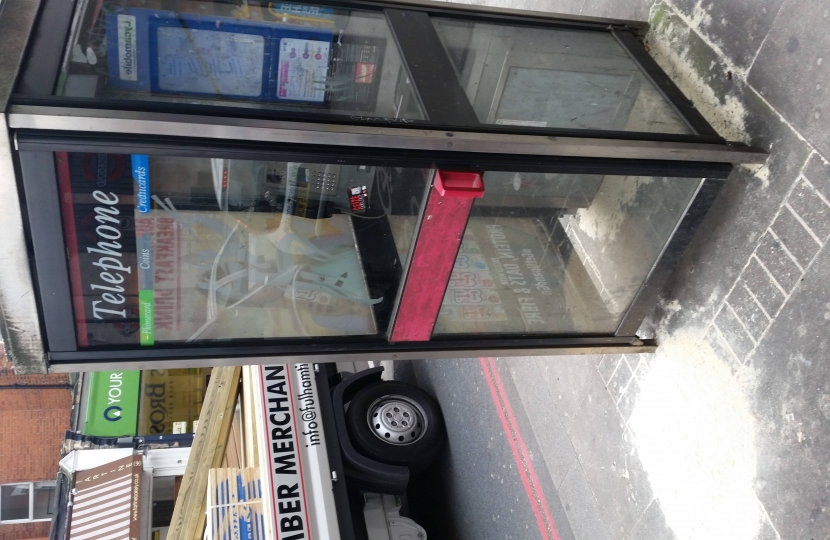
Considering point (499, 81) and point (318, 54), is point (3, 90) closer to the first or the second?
point (318, 54)

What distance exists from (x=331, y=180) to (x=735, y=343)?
56.7 inches

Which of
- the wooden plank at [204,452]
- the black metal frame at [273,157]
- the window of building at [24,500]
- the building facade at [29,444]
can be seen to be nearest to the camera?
the black metal frame at [273,157]

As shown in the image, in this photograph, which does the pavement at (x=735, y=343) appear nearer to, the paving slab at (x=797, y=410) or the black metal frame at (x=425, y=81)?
the paving slab at (x=797, y=410)

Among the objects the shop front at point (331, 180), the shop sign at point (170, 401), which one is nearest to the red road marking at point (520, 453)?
the shop front at point (331, 180)

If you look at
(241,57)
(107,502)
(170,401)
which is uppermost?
(241,57)

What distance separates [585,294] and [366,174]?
1112 millimetres

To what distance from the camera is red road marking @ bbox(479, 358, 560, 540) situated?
10.6 ft

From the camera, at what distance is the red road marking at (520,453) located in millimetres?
3229

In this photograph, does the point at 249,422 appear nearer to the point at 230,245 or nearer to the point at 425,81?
the point at 230,245

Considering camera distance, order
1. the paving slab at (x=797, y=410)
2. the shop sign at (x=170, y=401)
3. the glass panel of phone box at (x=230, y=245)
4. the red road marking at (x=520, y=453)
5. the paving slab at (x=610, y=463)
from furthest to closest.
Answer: the shop sign at (x=170, y=401) → the red road marking at (x=520, y=453) → the paving slab at (x=610, y=463) → the paving slab at (x=797, y=410) → the glass panel of phone box at (x=230, y=245)

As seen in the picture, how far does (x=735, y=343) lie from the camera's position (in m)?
2.03

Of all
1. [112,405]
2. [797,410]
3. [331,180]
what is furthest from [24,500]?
[797,410]

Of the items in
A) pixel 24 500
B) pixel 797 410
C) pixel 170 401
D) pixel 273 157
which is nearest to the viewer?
pixel 273 157

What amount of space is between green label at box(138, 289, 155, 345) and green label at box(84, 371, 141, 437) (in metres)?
3.85
